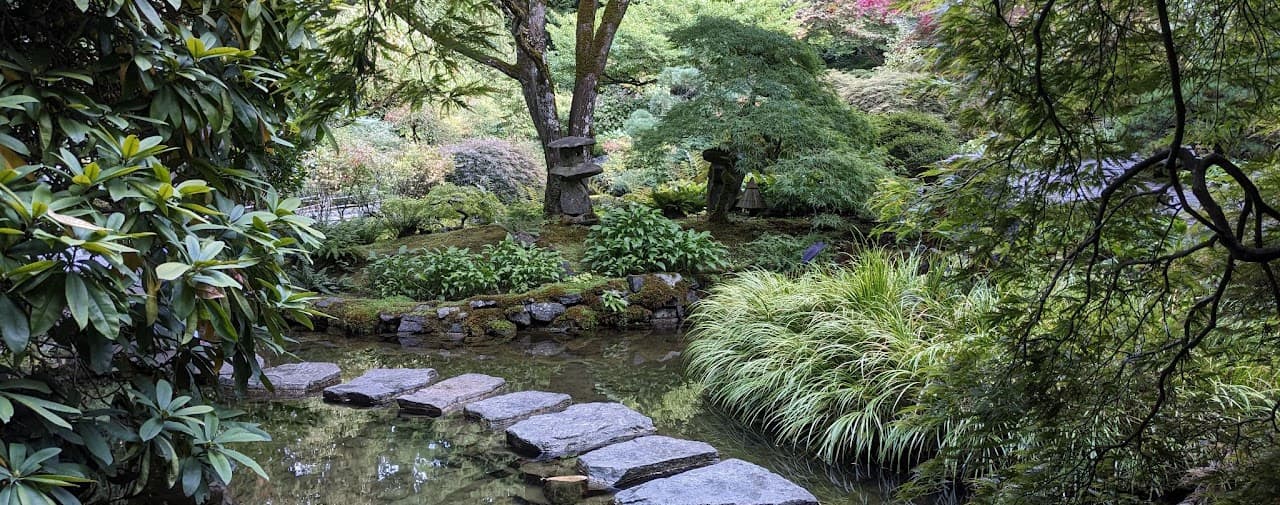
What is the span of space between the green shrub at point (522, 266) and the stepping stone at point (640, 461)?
364cm

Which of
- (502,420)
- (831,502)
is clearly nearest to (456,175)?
(502,420)

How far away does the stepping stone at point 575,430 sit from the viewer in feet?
11.5

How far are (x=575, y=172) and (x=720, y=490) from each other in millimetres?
5911

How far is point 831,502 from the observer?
3.16m

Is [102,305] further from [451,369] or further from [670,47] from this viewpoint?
[670,47]

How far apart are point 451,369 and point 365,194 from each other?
6874 millimetres

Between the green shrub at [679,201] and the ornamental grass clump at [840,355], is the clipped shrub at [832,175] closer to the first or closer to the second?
the ornamental grass clump at [840,355]

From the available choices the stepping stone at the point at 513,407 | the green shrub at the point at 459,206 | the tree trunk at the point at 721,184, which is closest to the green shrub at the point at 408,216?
the green shrub at the point at 459,206

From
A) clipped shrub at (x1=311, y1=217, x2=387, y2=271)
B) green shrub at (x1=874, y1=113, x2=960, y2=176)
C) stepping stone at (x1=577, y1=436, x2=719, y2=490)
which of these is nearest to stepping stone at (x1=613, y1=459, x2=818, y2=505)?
stepping stone at (x1=577, y1=436, x2=719, y2=490)

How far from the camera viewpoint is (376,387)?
4.41 meters

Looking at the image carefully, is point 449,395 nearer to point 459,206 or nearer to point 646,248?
point 646,248

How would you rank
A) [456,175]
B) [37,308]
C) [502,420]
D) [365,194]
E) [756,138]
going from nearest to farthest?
[37,308] < [502,420] < [756,138] < [365,194] < [456,175]

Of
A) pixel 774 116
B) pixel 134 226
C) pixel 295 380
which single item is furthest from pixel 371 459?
pixel 774 116

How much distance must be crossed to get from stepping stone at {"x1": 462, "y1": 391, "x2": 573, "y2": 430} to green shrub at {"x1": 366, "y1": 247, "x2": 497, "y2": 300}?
277cm
